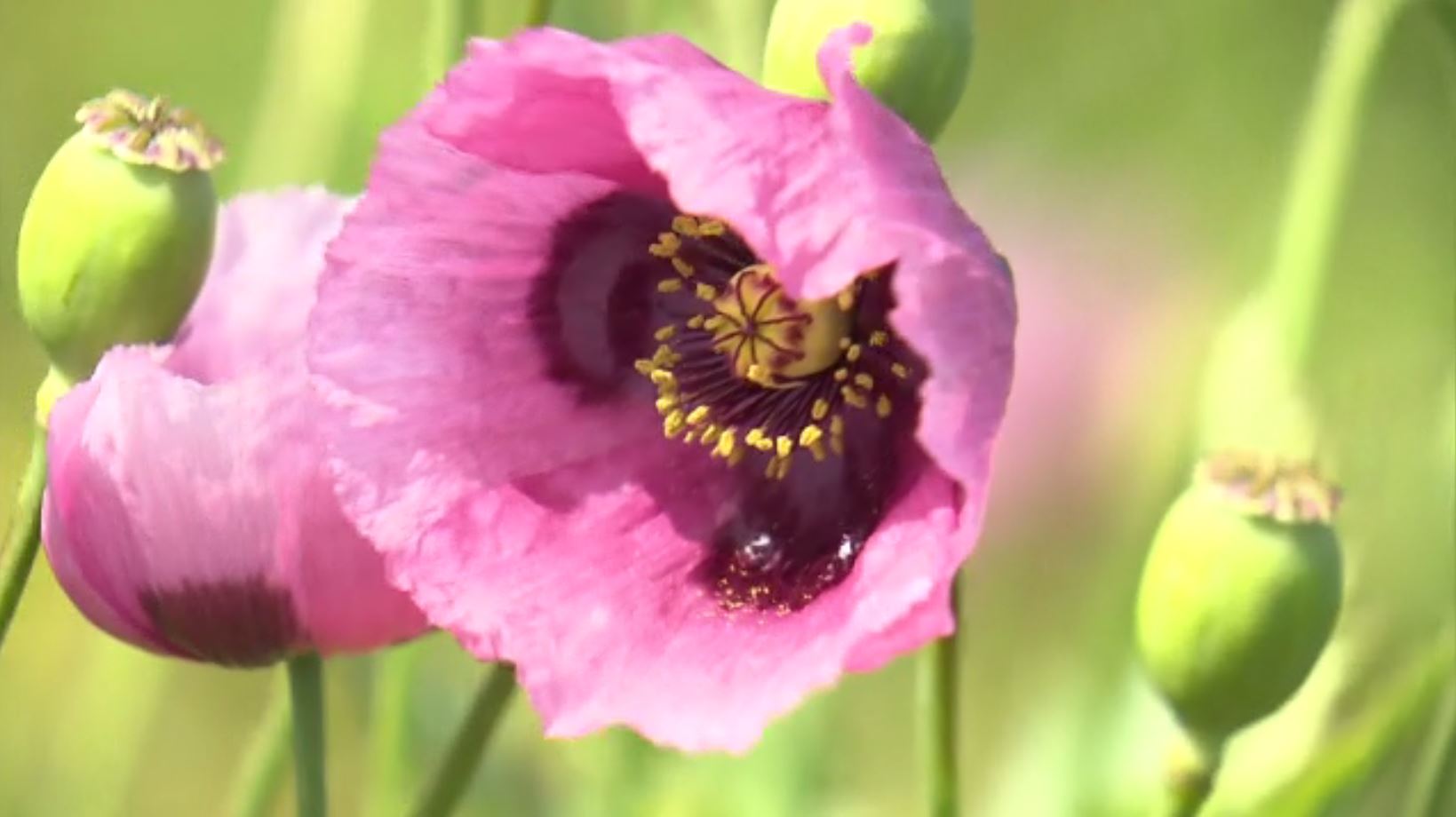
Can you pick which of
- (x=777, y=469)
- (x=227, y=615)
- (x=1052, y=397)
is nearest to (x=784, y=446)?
(x=777, y=469)

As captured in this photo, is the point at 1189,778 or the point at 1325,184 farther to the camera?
the point at 1325,184

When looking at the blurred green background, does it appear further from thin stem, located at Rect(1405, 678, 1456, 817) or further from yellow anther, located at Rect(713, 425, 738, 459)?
yellow anther, located at Rect(713, 425, 738, 459)

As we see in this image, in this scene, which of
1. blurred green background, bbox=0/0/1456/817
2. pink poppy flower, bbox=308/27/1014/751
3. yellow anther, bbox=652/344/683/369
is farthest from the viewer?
blurred green background, bbox=0/0/1456/817

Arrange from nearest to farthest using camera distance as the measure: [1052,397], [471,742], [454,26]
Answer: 1. [471,742]
2. [454,26]
3. [1052,397]

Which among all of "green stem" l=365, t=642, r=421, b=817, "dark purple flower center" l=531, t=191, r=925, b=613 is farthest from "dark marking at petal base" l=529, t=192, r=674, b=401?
"green stem" l=365, t=642, r=421, b=817

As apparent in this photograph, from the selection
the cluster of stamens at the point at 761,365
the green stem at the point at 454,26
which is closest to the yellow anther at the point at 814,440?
the cluster of stamens at the point at 761,365

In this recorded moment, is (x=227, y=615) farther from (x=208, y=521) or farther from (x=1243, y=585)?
(x=1243, y=585)

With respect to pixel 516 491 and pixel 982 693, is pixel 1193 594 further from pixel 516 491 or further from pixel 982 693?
pixel 982 693

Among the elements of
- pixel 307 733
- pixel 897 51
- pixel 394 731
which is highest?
pixel 897 51
